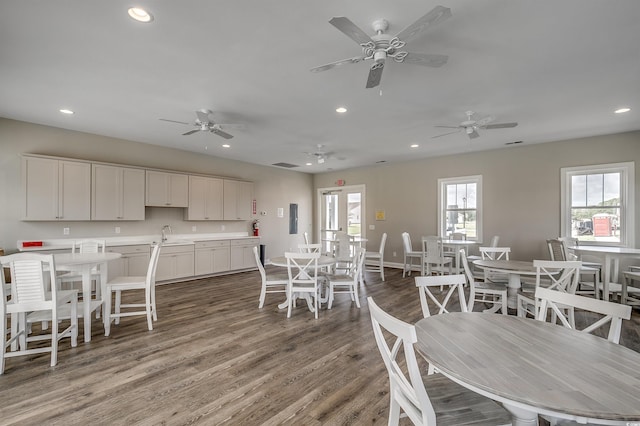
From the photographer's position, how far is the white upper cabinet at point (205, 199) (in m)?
6.70

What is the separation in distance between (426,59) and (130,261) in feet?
19.0

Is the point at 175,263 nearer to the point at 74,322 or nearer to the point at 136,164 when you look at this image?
the point at 136,164

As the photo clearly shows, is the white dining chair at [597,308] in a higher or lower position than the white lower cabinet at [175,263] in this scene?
higher

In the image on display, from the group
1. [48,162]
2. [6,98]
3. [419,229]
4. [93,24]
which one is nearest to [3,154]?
[48,162]

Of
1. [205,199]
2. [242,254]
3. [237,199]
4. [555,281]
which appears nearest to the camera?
[555,281]

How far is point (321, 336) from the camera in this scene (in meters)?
3.51

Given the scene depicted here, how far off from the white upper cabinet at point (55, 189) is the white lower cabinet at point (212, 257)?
2.11 m

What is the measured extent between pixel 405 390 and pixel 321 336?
2.22 metres

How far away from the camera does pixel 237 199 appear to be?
7.61 meters

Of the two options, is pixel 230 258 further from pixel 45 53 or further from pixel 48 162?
pixel 45 53

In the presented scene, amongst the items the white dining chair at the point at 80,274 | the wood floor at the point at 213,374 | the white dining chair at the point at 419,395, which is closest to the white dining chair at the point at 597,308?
the white dining chair at the point at 419,395

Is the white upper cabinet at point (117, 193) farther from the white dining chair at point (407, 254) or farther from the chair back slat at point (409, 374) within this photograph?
the chair back slat at point (409, 374)

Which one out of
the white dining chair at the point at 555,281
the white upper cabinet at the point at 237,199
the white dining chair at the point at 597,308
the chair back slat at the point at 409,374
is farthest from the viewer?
the white upper cabinet at the point at 237,199

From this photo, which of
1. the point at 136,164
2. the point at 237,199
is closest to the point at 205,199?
the point at 237,199
